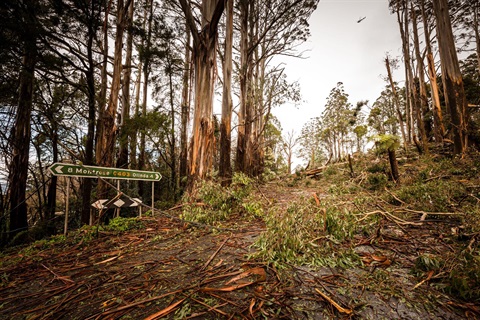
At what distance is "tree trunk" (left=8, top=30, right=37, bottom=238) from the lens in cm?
576

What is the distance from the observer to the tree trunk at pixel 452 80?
21.6ft

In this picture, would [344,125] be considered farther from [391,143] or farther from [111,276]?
[111,276]

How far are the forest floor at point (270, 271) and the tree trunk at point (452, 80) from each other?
5105 mm

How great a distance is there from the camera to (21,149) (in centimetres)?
598

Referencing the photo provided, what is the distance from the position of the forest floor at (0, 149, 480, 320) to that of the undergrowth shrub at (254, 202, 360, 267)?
0.05 ft

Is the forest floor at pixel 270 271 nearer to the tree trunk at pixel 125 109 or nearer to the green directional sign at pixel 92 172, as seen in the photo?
the green directional sign at pixel 92 172

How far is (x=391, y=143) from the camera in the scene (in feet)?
20.8

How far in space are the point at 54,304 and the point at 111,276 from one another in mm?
438

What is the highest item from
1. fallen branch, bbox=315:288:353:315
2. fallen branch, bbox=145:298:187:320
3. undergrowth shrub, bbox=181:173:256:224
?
undergrowth shrub, bbox=181:173:256:224

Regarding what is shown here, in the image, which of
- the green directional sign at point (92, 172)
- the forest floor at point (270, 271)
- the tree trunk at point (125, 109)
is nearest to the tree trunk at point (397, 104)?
the forest floor at point (270, 271)

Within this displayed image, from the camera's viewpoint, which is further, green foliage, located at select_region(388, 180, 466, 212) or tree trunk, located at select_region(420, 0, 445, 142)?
tree trunk, located at select_region(420, 0, 445, 142)

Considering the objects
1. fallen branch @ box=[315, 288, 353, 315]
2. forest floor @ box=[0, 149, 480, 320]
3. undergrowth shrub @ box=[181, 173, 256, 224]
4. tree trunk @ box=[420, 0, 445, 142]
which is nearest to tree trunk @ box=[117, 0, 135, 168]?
undergrowth shrub @ box=[181, 173, 256, 224]

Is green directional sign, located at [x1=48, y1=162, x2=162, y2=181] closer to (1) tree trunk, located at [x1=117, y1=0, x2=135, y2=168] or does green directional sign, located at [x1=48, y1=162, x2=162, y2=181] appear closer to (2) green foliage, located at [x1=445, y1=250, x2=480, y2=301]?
(1) tree trunk, located at [x1=117, y1=0, x2=135, y2=168]

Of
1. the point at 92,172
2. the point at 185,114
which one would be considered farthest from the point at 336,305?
the point at 185,114
